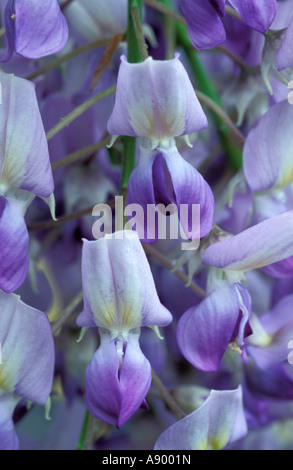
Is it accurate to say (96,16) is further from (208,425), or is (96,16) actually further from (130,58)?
(208,425)

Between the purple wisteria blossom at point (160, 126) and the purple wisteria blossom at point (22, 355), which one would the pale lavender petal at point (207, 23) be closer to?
the purple wisteria blossom at point (160, 126)

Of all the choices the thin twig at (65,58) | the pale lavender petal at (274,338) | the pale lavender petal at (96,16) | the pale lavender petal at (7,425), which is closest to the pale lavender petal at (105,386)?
the pale lavender petal at (7,425)

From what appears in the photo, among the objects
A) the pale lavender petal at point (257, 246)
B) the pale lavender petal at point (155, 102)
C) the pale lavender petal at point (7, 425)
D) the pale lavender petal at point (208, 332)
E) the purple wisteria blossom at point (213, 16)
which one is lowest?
the pale lavender petal at point (7, 425)

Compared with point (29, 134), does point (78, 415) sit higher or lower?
lower

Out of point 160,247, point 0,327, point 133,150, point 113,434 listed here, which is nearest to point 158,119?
point 133,150

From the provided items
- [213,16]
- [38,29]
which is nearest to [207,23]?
[213,16]

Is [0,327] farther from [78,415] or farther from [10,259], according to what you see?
[78,415]
